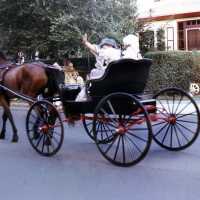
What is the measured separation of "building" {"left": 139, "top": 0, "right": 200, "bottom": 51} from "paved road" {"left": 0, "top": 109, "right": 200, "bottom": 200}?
19.5 metres

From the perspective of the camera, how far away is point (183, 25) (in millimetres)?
28141

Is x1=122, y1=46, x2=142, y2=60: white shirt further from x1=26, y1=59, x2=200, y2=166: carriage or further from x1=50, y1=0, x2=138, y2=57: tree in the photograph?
x1=50, y1=0, x2=138, y2=57: tree

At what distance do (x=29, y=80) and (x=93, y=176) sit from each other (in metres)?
3.25

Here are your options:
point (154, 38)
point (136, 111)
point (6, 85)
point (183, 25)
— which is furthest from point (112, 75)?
point (183, 25)

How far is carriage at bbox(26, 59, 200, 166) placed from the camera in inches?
287

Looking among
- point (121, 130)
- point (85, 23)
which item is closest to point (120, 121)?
point (121, 130)

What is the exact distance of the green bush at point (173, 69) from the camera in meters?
18.3

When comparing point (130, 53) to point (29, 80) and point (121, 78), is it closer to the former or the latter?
point (121, 78)

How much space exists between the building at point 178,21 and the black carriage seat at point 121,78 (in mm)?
19567

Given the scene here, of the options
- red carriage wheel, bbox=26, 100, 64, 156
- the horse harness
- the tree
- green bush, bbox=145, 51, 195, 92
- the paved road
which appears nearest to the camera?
the paved road

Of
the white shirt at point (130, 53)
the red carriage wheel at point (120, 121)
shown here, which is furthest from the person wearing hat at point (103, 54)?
the red carriage wheel at point (120, 121)

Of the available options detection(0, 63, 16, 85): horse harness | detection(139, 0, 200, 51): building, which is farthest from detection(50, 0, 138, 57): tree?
detection(139, 0, 200, 51): building

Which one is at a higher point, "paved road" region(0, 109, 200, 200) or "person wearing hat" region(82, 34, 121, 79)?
"person wearing hat" region(82, 34, 121, 79)

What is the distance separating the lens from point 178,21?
2817cm
